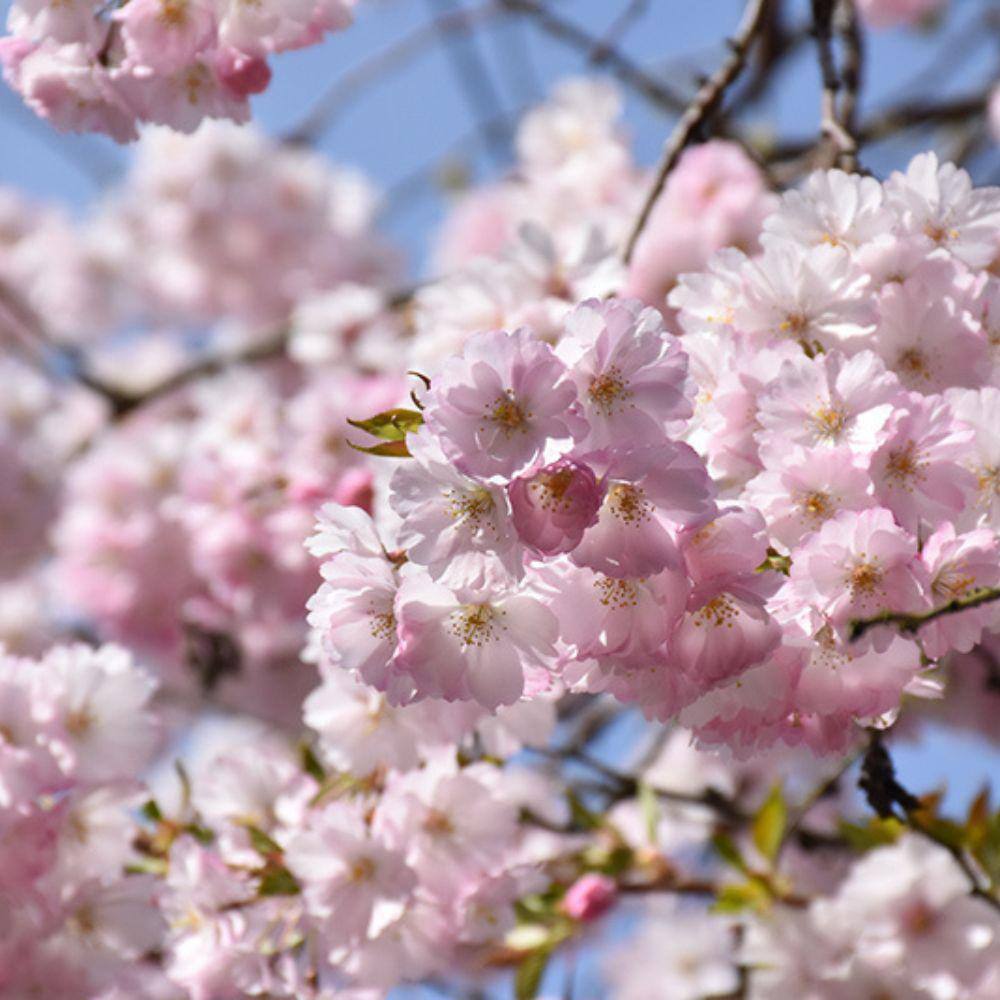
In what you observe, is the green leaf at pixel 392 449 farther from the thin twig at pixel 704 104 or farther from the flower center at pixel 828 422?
the thin twig at pixel 704 104

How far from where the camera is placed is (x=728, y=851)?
247 centimetres

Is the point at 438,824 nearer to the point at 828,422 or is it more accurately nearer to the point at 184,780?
the point at 184,780

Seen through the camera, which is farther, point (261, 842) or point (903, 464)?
point (261, 842)

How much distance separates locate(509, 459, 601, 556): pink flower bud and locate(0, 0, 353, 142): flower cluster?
34.1 inches

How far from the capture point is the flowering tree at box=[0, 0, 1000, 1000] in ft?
4.24

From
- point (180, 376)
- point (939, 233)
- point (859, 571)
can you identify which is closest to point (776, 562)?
point (859, 571)

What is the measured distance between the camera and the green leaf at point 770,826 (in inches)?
98.0

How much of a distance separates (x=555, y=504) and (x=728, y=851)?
4.72ft

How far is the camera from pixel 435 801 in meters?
1.97

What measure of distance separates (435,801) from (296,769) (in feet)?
1.14

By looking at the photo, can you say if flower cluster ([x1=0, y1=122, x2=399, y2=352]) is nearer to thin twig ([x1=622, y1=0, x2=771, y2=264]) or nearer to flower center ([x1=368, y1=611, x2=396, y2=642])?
thin twig ([x1=622, y1=0, x2=771, y2=264])

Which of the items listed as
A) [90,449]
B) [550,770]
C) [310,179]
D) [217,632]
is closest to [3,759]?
[550,770]

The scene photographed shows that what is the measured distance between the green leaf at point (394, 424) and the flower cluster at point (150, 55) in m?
0.65

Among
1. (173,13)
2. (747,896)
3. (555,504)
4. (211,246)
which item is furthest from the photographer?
(211,246)
